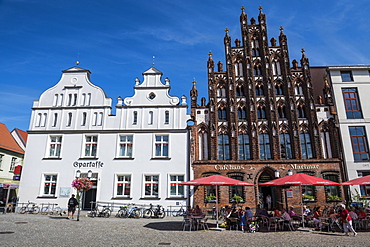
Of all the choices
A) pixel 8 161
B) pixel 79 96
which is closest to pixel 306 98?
pixel 79 96

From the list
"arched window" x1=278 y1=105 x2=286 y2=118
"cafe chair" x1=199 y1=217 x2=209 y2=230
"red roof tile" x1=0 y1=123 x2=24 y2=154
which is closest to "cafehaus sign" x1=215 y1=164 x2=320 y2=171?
"arched window" x1=278 y1=105 x2=286 y2=118

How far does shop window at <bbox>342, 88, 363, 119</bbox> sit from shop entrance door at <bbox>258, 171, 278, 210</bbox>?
9642 millimetres

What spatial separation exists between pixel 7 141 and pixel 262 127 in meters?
31.7

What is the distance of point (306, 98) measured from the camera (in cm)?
2438

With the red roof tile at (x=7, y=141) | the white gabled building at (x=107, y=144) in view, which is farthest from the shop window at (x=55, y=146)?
the red roof tile at (x=7, y=141)

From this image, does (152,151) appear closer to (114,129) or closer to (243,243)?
(114,129)

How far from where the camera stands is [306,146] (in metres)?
23.4

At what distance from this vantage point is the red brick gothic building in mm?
22531

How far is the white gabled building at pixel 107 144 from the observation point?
22.9 meters

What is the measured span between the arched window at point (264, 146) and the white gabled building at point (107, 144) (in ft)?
21.9

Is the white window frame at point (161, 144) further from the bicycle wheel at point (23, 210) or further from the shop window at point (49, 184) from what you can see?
the bicycle wheel at point (23, 210)

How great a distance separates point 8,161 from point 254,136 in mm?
29703

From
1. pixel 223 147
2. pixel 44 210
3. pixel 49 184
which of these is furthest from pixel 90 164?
pixel 223 147

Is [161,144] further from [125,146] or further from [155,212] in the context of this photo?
[155,212]
